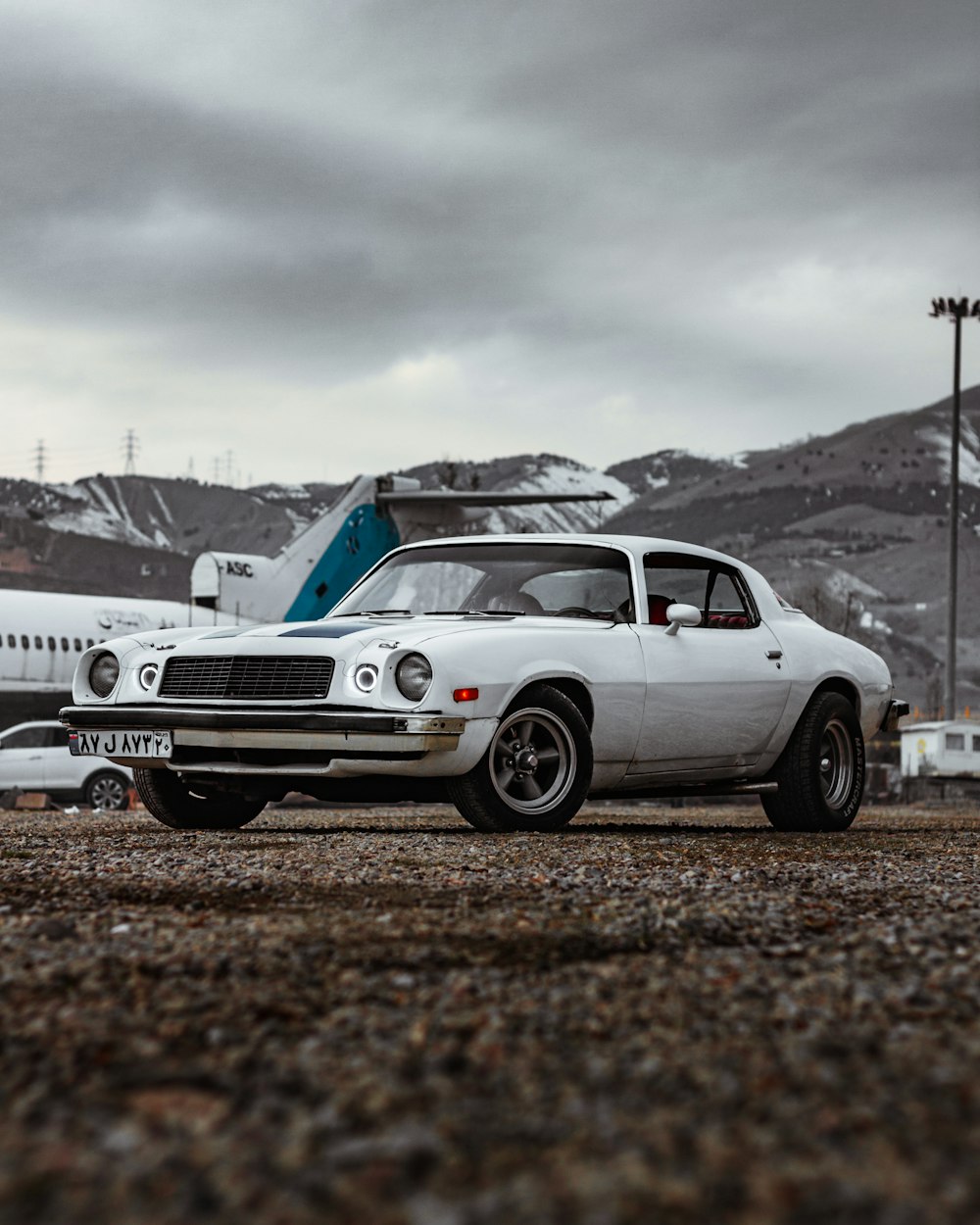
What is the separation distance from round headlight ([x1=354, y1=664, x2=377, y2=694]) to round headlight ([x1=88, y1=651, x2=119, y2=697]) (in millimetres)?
1682

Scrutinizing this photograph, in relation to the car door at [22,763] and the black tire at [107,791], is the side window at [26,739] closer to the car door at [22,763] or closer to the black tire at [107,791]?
the car door at [22,763]

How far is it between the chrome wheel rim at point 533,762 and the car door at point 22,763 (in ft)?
Answer: 54.4

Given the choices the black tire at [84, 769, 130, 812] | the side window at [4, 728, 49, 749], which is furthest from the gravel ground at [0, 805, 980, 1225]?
the side window at [4, 728, 49, 749]

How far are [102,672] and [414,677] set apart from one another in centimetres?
200

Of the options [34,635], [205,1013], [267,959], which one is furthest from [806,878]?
[34,635]

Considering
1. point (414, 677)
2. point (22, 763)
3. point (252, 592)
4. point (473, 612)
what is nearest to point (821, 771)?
point (473, 612)

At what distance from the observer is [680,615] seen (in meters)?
8.47

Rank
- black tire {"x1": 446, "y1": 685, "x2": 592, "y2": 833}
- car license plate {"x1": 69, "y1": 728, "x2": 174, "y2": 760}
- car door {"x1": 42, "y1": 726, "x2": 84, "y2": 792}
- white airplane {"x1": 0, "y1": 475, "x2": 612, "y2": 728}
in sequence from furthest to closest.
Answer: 1. white airplane {"x1": 0, "y1": 475, "x2": 612, "y2": 728}
2. car door {"x1": 42, "y1": 726, "x2": 84, "y2": 792}
3. car license plate {"x1": 69, "y1": 728, "x2": 174, "y2": 760}
4. black tire {"x1": 446, "y1": 685, "x2": 592, "y2": 833}

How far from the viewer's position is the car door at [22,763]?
22828mm

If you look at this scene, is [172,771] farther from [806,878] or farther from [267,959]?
[267,959]

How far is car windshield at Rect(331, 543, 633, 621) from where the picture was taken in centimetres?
869

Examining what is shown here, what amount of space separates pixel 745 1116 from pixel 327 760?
536cm

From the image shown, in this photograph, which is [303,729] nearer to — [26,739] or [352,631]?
[352,631]

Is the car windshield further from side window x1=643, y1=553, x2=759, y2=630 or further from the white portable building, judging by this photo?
the white portable building
